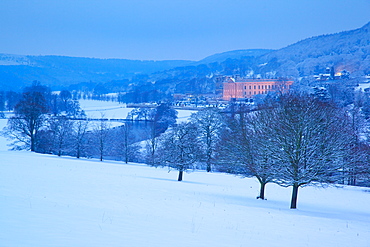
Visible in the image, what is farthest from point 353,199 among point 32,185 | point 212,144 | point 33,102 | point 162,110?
point 162,110

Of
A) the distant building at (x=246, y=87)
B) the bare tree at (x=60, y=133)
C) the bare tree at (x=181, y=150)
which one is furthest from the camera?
the distant building at (x=246, y=87)

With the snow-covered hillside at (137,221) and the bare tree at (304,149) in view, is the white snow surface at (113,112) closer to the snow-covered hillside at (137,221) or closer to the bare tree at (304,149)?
the bare tree at (304,149)

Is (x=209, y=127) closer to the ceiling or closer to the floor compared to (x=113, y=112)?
closer to the ceiling

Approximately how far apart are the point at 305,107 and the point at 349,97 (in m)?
76.7

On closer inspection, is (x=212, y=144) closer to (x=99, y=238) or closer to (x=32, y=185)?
(x=32, y=185)

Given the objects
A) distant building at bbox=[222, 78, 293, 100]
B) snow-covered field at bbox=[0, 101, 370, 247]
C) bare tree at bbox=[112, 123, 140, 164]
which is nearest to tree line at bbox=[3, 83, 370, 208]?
bare tree at bbox=[112, 123, 140, 164]

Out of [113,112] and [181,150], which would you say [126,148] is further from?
[113,112]

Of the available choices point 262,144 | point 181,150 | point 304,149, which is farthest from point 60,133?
point 304,149

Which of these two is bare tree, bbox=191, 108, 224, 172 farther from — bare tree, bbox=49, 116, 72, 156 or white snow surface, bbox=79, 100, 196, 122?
white snow surface, bbox=79, 100, 196, 122

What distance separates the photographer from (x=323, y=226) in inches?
522

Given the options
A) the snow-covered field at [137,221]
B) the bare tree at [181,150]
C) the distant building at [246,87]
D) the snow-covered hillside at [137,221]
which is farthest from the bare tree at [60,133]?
the distant building at [246,87]

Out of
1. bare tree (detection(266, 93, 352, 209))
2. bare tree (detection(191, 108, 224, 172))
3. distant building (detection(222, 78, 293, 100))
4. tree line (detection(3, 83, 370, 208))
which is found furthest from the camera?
distant building (detection(222, 78, 293, 100))

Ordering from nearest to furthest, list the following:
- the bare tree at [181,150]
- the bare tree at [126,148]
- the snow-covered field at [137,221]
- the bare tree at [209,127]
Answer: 1. the snow-covered field at [137,221]
2. the bare tree at [181,150]
3. the bare tree at [209,127]
4. the bare tree at [126,148]

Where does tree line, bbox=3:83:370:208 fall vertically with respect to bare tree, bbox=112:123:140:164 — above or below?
above
